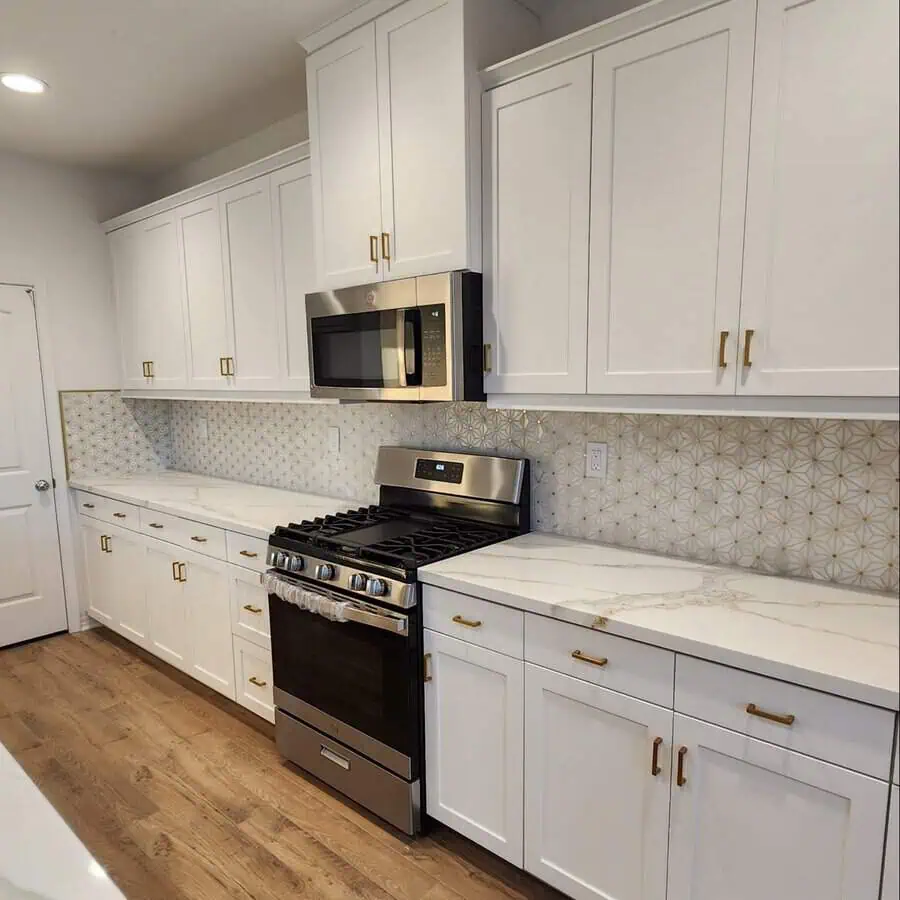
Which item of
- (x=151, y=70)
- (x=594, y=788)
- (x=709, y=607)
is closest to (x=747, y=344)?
(x=709, y=607)

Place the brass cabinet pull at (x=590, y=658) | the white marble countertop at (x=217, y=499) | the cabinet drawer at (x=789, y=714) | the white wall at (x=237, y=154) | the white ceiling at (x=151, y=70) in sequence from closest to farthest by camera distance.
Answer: the cabinet drawer at (x=789, y=714) → the brass cabinet pull at (x=590, y=658) → the white ceiling at (x=151, y=70) → the white marble countertop at (x=217, y=499) → the white wall at (x=237, y=154)

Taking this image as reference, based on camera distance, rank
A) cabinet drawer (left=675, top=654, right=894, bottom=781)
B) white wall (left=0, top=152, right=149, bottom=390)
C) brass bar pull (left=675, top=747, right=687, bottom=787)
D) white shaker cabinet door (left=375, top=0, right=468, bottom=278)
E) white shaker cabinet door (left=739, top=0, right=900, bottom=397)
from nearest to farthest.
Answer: cabinet drawer (left=675, top=654, right=894, bottom=781) < white shaker cabinet door (left=739, top=0, right=900, bottom=397) < brass bar pull (left=675, top=747, right=687, bottom=787) < white shaker cabinet door (left=375, top=0, right=468, bottom=278) < white wall (left=0, top=152, right=149, bottom=390)

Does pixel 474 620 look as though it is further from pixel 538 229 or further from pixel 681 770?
pixel 538 229

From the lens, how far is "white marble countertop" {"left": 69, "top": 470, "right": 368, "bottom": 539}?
274cm

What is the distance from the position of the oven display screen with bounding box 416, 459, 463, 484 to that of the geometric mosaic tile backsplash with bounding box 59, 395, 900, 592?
0.31ft

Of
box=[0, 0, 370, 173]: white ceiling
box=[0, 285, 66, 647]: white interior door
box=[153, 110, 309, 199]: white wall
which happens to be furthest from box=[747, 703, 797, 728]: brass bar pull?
box=[0, 285, 66, 647]: white interior door

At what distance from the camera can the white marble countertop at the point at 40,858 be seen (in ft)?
2.44

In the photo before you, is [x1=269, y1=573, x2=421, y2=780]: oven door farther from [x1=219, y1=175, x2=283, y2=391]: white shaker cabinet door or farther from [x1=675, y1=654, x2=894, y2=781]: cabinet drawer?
[x1=219, y1=175, x2=283, y2=391]: white shaker cabinet door

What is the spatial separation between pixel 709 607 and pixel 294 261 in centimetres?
202

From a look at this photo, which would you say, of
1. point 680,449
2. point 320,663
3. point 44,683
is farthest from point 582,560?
point 44,683

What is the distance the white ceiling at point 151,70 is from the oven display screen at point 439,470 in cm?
155

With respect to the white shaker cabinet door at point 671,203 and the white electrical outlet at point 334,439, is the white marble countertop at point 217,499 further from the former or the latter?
the white shaker cabinet door at point 671,203

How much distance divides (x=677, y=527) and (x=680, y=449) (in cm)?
24

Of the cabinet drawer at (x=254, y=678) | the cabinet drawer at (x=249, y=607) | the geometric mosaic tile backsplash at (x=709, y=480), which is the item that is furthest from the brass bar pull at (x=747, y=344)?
the cabinet drawer at (x=254, y=678)
